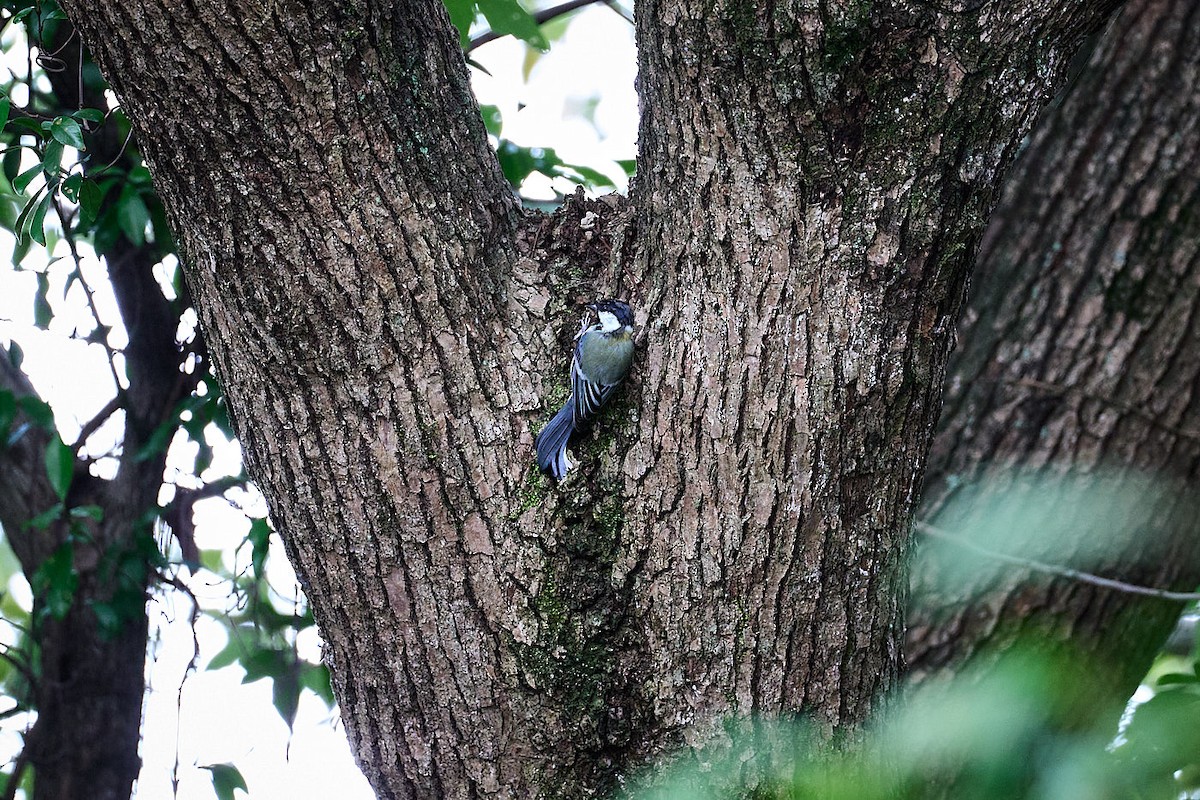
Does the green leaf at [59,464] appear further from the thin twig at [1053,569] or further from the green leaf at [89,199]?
the thin twig at [1053,569]

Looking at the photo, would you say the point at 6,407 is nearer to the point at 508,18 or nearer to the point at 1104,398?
the point at 508,18

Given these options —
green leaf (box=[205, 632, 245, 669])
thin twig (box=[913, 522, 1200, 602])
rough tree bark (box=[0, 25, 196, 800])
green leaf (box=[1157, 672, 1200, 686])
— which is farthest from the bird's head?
green leaf (box=[205, 632, 245, 669])

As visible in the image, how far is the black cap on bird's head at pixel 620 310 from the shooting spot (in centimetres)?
153

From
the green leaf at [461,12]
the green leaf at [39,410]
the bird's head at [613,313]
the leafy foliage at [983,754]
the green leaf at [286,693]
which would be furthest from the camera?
the green leaf at [286,693]

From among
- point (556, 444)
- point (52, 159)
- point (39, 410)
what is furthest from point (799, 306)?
point (39, 410)

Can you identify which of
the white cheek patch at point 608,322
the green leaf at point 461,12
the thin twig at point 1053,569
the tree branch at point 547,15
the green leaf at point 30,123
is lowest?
the thin twig at point 1053,569

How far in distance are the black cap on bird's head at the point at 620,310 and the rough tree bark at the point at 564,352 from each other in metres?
0.02

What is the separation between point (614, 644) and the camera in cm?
147

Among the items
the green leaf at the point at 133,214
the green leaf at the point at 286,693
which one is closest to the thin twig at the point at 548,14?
the green leaf at the point at 133,214

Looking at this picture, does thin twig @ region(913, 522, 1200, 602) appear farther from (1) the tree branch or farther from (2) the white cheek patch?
(1) the tree branch

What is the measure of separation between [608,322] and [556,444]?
0.72 ft

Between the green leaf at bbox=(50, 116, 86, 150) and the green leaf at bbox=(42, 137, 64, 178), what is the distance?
0.02m

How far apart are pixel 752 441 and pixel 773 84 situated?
47 cm

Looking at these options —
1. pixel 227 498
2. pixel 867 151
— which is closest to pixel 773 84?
pixel 867 151
